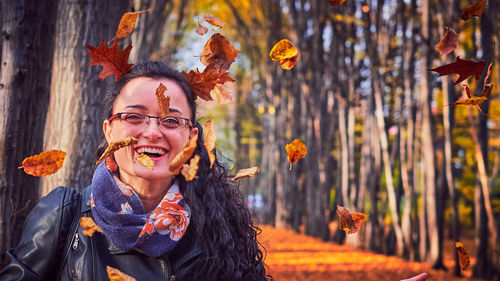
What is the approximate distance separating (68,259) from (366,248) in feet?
27.4

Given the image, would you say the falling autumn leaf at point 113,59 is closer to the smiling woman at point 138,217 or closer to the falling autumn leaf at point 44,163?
the smiling woman at point 138,217

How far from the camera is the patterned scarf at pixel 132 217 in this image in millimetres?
1719

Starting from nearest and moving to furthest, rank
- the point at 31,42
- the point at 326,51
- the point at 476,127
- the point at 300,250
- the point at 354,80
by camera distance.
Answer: the point at 31,42 → the point at 476,127 → the point at 300,250 → the point at 354,80 → the point at 326,51

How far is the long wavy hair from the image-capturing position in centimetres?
194

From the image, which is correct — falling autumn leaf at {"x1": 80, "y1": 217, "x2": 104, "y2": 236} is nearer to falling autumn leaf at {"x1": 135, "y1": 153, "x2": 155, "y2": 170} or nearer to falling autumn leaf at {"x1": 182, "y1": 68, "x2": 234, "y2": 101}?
falling autumn leaf at {"x1": 135, "y1": 153, "x2": 155, "y2": 170}

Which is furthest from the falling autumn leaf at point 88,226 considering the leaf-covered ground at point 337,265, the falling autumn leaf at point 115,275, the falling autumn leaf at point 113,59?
the leaf-covered ground at point 337,265

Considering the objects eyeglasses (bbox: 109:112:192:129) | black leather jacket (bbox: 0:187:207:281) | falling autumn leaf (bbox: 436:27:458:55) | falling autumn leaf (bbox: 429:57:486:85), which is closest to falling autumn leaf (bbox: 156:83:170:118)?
eyeglasses (bbox: 109:112:192:129)

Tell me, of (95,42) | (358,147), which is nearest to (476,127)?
(95,42)

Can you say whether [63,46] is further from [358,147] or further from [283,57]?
[358,147]

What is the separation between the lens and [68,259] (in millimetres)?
1679

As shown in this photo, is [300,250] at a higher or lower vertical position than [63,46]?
lower

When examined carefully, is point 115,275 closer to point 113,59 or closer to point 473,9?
point 113,59

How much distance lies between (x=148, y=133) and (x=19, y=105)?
1156 mm

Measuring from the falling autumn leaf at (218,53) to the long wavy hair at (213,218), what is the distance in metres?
0.17
